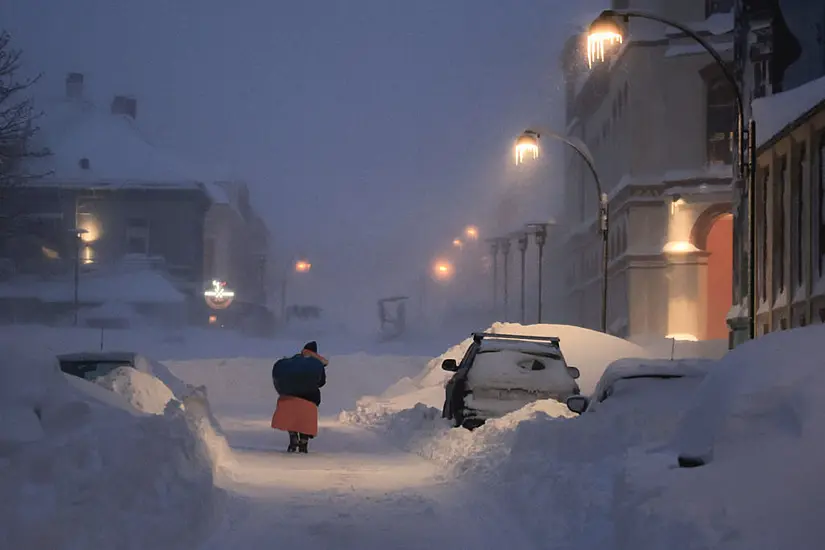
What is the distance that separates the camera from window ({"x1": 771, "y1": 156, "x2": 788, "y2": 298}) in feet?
85.0

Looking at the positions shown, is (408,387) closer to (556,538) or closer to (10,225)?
(10,225)

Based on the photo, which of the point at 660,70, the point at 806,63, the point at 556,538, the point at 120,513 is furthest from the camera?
the point at 660,70

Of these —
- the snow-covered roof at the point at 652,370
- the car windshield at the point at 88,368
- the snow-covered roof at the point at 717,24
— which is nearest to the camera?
the snow-covered roof at the point at 652,370

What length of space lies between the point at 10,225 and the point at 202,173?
24.1 metres

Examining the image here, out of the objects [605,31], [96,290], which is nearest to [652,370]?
[605,31]

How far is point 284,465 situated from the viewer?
16.4 meters

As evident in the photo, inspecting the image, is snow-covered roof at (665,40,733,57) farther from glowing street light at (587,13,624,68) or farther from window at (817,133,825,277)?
glowing street light at (587,13,624,68)

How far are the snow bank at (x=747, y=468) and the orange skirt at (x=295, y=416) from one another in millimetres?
11161

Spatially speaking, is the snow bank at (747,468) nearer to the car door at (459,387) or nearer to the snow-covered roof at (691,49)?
the car door at (459,387)

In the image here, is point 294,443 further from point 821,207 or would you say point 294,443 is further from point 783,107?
point 783,107

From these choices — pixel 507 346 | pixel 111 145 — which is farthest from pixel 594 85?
pixel 507 346

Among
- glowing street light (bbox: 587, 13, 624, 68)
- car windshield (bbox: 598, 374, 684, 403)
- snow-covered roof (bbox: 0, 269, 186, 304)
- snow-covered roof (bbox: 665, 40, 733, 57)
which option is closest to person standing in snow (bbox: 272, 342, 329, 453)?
glowing street light (bbox: 587, 13, 624, 68)

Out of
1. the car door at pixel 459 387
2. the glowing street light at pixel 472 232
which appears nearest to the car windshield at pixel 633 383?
the car door at pixel 459 387

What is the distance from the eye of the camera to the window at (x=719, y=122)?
43969 millimetres
